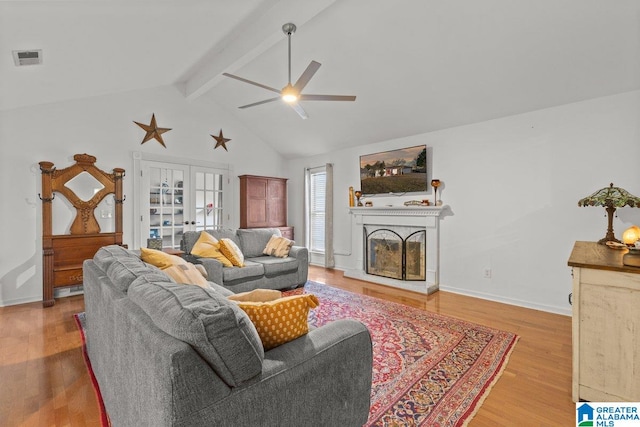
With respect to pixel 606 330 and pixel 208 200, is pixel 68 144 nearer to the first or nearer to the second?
pixel 208 200

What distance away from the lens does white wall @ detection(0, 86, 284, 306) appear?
12.5ft

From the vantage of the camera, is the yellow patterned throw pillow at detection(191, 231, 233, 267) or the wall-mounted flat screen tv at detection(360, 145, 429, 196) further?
the wall-mounted flat screen tv at detection(360, 145, 429, 196)

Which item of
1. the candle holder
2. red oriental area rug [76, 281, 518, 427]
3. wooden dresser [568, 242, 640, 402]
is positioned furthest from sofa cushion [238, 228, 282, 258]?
wooden dresser [568, 242, 640, 402]

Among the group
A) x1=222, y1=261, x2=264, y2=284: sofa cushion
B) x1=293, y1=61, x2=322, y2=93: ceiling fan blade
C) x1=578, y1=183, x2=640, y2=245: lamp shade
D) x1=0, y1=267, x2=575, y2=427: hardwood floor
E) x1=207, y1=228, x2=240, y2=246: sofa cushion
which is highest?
x1=293, y1=61, x2=322, y2=93: ceiling fan blade

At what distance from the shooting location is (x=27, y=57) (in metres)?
2.70

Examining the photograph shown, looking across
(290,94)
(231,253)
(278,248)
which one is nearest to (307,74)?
(290,94)

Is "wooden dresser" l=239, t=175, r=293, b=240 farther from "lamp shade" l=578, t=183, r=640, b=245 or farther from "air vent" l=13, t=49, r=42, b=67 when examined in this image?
"lamp shade" l=578, t=183, r=640, b=245

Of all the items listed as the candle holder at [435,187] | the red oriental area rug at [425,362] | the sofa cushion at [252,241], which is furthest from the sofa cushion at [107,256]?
the candle holder at [435,187]

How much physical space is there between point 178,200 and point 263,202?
1622 mm

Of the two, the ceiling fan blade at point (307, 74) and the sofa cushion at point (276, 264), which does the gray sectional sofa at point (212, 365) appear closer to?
the ceiling fan blade at point (307, 74)

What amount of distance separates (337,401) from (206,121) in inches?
216

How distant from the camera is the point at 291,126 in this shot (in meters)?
5.71

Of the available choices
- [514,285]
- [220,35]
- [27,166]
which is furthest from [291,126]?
[514,285]

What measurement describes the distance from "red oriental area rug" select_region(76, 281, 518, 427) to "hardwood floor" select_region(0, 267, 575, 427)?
0.09 metres
